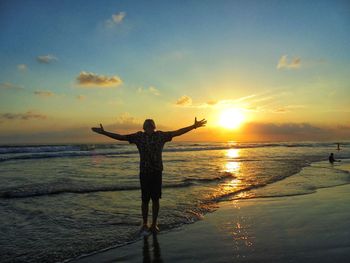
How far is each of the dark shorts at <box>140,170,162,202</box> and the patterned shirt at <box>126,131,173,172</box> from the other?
0.35 feet

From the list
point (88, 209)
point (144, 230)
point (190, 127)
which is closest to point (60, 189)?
point (88, 209)

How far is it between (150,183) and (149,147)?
77 cm

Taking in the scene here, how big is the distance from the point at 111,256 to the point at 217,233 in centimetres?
225

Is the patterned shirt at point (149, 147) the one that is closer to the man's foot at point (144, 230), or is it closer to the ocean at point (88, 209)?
the man's foot at point (144, 230)

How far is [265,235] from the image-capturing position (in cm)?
634

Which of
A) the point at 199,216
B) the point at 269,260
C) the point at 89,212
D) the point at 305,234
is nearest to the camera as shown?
the point at 269,260

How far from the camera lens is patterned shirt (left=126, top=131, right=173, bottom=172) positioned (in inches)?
274

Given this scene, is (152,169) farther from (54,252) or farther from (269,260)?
(269,260)

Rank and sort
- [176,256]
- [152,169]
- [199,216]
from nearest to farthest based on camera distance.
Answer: [176,256] → [152,169] → [199,216]

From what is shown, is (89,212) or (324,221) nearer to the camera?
(324,221)

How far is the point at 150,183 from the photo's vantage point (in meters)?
7.00

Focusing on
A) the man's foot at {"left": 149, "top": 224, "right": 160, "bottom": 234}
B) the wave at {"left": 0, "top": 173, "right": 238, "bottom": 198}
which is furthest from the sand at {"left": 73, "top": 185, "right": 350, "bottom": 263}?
the wave at {"left": 0, "top": 173, "right": 238, "bottom": 198}

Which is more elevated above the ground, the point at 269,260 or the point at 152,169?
the point at 152,169

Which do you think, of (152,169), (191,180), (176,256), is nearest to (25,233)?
(152,169)
